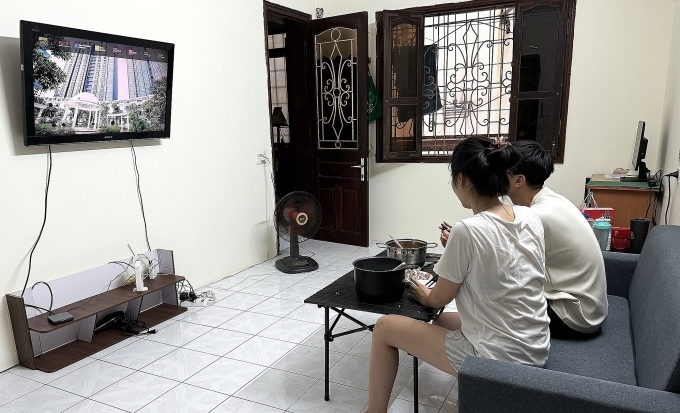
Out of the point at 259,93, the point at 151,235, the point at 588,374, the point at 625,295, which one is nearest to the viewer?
Result: the point at 588,374

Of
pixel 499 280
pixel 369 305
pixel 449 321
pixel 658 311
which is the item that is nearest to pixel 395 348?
pixel 369 305

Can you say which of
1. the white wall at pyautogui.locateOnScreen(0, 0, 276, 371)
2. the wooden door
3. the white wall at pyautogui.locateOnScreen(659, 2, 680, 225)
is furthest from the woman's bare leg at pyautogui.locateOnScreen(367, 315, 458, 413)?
the wooden door

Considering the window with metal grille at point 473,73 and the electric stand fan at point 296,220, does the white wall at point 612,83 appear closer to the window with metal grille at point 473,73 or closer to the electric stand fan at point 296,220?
the window with metal grille at point 473,73

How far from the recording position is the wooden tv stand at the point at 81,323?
2548mm

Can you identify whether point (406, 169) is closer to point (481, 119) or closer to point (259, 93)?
point (481, 119)

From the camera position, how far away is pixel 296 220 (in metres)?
4.09

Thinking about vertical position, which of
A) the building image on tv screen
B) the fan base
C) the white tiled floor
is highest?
the building image on tv screen

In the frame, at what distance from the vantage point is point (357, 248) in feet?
16.2

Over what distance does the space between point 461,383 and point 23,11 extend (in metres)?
2.83

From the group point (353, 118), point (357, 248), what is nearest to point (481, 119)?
point (353, 118)

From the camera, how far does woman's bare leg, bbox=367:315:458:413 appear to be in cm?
177

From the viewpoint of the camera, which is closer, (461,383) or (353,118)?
(461,383)

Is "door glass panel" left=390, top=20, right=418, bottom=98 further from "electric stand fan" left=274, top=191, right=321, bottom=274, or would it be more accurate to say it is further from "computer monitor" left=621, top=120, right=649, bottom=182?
"computer monitor" left=621, top=120, right=649, bottom=182

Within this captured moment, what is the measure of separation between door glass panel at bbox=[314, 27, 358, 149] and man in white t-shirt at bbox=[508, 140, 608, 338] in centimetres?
300
